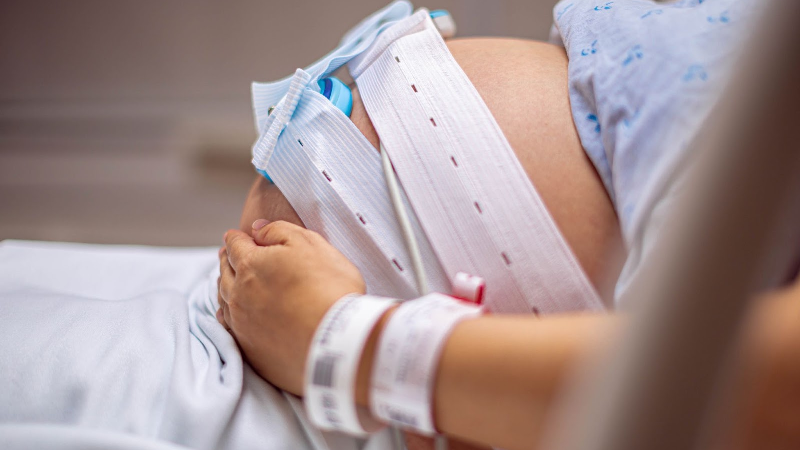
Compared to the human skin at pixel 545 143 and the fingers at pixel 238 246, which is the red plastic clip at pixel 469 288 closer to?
the human skin at pixel 545 143

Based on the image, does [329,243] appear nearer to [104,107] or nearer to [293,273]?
[293,273]

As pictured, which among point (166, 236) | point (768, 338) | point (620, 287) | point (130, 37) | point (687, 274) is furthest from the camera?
point (130, 37)

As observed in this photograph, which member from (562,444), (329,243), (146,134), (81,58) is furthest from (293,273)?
(81,58)

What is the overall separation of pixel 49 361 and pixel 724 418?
519 millimetres

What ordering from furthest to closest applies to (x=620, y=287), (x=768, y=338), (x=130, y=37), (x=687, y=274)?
1. (x=130, y=37)
2. (x=620, y=287)
3. (x=768, y=338)
4. (x=687, y=274)

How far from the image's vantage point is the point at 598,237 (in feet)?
1.58

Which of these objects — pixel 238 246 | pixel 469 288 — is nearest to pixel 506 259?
pixel 469 288

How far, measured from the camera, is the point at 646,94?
465 millimetres

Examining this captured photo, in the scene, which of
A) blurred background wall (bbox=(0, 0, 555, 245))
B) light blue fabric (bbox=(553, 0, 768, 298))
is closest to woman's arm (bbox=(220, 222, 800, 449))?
light blue fabric (bbox=(553, 0, 768, 298))

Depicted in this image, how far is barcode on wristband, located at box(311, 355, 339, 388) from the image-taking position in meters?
0.36

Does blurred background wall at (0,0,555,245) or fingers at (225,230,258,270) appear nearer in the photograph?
fingers at (225,230,258,270)

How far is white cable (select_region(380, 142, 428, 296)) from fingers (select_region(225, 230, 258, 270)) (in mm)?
145

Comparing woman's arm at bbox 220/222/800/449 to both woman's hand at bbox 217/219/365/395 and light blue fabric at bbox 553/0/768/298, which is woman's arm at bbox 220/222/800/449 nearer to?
woman's hand at bbox 217/219/365/395

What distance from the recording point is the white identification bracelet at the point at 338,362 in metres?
0.36
